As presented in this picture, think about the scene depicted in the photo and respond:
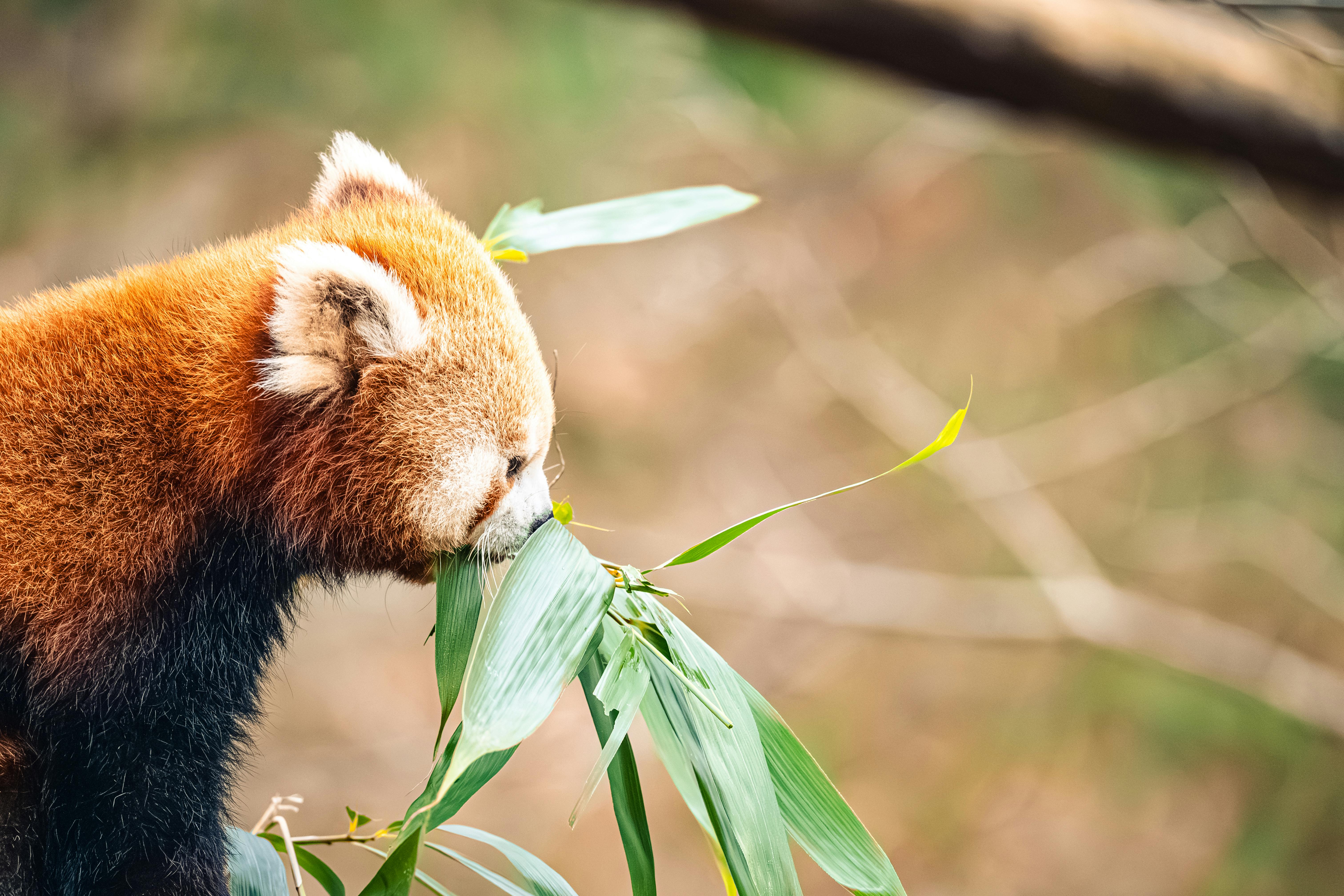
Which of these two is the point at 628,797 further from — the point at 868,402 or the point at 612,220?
the point at 868,402

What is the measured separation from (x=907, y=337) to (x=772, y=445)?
0.90 metres

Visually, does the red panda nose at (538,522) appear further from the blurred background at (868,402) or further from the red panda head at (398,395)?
the blurred background at (868,402)

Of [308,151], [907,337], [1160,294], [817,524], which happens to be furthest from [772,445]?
[308,151]

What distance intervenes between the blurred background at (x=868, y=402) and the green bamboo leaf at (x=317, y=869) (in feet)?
7.94

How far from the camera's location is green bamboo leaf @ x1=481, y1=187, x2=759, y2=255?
1511 mm

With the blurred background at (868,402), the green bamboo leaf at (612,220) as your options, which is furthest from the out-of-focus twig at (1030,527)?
the green bamboo leaf at (612,220)

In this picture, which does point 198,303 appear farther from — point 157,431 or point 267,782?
point 267,782

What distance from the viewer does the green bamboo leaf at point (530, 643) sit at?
885 millimetres

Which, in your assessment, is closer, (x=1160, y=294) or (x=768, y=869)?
(x=768, y=869)

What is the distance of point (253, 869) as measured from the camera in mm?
1364

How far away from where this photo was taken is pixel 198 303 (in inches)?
47.5

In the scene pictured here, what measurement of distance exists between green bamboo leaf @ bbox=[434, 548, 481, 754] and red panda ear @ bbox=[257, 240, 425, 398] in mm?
297

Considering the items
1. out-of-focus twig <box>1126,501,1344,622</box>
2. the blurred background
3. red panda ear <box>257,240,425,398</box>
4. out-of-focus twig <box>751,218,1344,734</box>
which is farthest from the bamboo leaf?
out-of-focus twig <box>1126,501,1344,622</box>

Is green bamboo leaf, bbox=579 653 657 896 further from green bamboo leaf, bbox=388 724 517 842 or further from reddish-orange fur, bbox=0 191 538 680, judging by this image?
reddish-orange fur, bbox=0 191 538 680
